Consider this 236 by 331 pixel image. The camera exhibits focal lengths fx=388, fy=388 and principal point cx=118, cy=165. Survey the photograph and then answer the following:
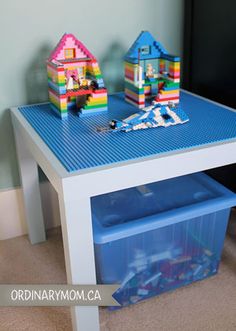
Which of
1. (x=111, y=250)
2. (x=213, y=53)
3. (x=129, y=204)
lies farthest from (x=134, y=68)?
(x=111, y=250)

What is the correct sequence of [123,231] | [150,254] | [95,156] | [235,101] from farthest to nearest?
1. [235,101]
2. [150,254]
3. [123,231]
4. [95,156]

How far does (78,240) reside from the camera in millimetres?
836

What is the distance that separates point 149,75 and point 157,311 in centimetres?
71

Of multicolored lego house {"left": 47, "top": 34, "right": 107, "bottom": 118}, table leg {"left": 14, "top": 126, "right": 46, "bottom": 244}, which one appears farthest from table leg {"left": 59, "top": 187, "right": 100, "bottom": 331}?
table leg {"left": 14, "top": 126, "right": 46, "bottom": 244}

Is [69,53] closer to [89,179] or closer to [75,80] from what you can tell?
[75,80]

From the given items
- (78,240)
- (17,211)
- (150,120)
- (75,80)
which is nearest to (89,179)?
(78,240)

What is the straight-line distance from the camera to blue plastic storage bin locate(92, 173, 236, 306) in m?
1.03

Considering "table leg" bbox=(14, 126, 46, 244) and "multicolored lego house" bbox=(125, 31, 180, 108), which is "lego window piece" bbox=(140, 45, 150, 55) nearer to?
"multicolored lego house" bbox=(125, 31, 180, 108)

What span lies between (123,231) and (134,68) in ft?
1.65

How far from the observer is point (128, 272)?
108 centimetres

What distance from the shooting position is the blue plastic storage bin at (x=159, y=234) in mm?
1026

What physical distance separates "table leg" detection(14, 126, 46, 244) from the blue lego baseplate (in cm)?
15

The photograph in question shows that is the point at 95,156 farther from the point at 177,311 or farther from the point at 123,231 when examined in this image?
the point at 177,311

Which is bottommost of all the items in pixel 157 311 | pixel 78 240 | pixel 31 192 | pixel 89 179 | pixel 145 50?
pixel 157 311
